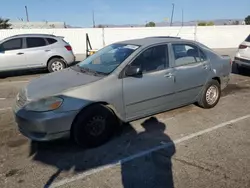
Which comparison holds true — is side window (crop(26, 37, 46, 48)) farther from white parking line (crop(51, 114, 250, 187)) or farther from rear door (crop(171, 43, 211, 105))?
white parking line (crop(51, 114, 250, 187))

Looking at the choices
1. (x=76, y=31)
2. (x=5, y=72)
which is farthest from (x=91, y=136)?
(x=76, y=31)

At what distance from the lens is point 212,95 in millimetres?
5469

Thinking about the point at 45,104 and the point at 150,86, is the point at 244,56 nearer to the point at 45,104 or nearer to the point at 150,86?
the point at 150,86

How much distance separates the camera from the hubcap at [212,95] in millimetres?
5363

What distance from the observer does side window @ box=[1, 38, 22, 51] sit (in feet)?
31.0

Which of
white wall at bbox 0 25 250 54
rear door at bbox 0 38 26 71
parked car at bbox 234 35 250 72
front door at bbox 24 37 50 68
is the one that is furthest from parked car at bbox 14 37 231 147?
white wall at bbox 0 25 250 54

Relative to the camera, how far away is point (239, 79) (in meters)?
8.59

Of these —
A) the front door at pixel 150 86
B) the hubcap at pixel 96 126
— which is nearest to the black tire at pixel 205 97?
the front door at pixel 150 86

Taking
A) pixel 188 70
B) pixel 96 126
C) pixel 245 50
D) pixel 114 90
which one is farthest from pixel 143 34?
pixel 96 126

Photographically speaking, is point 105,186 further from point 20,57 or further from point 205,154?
point 20,57

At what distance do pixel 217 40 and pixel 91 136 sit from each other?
2175cm

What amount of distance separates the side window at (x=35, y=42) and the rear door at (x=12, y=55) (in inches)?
10.2

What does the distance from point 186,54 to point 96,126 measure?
238cm

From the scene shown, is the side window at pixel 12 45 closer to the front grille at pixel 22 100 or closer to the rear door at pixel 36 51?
the rear door at pixel 36 51
